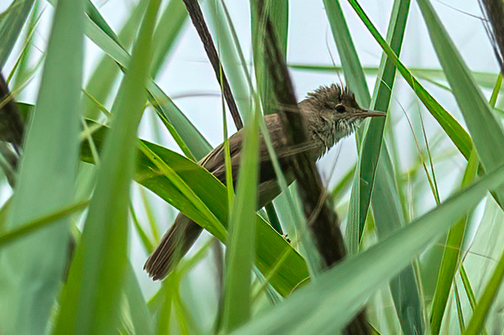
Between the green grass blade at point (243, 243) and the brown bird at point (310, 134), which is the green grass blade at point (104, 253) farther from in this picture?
the brown bird at point (310, 134)

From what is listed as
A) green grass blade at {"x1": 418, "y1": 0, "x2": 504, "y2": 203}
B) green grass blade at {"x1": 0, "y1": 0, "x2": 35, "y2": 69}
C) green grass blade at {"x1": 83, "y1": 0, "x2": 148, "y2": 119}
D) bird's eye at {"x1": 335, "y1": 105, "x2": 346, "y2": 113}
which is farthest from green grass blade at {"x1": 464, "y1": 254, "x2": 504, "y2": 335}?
bird's eye at {"x1": 335, "y1": 105, "x2": 346, "y2": 113}

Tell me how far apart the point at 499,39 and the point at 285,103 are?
135 millimetres

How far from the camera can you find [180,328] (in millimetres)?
532

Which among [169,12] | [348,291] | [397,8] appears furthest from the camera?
[169,12]

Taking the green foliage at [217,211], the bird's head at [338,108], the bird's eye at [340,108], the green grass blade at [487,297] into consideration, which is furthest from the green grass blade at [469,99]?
the bird's eye at [340,108]

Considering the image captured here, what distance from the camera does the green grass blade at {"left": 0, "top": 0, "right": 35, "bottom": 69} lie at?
531 millimetres

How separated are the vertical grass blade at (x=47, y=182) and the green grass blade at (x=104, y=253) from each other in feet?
0.04

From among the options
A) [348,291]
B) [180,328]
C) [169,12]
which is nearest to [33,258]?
[348,291]

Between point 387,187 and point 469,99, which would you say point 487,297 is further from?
point 387,187

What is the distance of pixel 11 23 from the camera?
21.6 inches

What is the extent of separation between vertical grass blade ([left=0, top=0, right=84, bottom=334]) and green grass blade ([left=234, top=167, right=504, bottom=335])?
93 mm

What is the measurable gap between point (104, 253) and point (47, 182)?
51mm

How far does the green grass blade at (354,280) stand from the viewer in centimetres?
28

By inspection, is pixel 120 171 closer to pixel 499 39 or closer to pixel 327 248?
pixel 327 248
